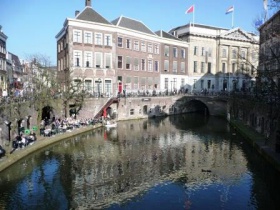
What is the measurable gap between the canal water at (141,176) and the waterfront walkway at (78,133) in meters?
0.65

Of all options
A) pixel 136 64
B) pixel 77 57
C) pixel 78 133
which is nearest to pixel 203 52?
pixel 136 64

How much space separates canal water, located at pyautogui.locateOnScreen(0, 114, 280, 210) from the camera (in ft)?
68.5

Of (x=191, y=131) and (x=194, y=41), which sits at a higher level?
(x=194, y=41)

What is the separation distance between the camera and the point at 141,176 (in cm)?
2600

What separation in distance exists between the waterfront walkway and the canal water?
65cm

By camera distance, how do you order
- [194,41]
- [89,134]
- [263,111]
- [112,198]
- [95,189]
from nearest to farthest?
[112,198] → [95,189] → [263,111] → [89,134] → [194,41]

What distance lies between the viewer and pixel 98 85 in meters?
58.9

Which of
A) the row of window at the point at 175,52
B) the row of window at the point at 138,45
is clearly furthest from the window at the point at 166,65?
the row of window at the point at 138,45

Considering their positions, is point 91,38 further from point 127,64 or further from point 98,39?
point 127,64

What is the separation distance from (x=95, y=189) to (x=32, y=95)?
21.5m

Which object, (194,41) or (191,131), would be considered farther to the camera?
(194,41)

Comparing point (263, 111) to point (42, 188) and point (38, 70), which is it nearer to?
point (42, 188)

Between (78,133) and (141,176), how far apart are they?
20.2 meters

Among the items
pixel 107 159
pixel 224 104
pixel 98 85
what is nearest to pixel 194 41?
pixel 224 104
